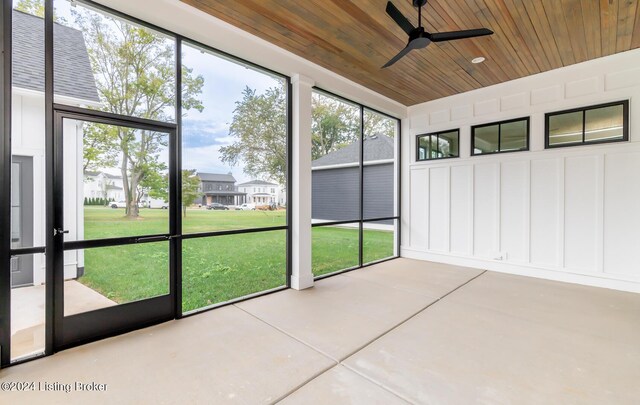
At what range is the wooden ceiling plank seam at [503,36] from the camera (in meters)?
2.89

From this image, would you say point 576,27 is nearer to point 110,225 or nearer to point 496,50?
point 496,50

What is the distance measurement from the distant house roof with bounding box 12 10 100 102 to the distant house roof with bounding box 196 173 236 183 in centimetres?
134

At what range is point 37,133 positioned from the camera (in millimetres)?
2412

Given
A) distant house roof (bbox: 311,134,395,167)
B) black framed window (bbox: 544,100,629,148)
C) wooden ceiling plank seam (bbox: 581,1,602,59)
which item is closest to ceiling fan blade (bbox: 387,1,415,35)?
wooden ceiling plank seam (bbox: 581,1,602,59)

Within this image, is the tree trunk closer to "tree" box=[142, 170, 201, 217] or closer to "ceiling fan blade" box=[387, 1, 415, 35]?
"tree" box=[142, 170, 201, 217]

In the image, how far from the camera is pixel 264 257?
5.66m

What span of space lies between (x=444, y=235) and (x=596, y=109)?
2936mm

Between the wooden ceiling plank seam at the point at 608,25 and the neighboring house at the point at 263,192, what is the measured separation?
13.7ft

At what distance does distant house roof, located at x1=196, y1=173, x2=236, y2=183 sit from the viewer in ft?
12.1

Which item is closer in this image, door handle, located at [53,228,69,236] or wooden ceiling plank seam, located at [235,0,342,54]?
door handle, located at [53,228,69,236]

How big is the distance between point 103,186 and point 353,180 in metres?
6.80

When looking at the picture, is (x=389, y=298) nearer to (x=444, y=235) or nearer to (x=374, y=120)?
(x=444, y=235)

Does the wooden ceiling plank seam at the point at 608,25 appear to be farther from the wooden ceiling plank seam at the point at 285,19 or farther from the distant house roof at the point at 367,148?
the distant house roof at the point at 367,148

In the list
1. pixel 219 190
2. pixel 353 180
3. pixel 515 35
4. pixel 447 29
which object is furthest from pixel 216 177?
pixel 353 180
